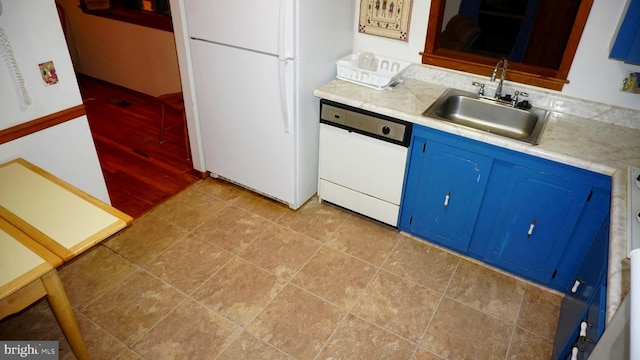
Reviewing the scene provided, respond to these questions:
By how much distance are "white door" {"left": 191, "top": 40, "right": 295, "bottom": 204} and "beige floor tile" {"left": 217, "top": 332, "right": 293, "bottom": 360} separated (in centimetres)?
110

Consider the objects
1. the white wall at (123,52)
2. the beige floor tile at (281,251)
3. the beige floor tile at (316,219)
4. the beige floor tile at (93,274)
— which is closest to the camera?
the beige floor tile at (93,274)

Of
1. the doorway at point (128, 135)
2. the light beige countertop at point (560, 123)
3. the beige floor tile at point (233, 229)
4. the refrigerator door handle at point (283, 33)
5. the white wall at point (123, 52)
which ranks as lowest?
the beige floor tile at point (233, 229)

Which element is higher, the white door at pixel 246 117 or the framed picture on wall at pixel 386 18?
the framed picture on wall at pixel 386 18

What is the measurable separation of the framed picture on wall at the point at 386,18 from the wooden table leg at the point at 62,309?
2.31m

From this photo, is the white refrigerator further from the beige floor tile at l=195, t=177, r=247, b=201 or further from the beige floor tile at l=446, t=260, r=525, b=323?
the beige floor tile at l=446, t=260, r=525, b=323

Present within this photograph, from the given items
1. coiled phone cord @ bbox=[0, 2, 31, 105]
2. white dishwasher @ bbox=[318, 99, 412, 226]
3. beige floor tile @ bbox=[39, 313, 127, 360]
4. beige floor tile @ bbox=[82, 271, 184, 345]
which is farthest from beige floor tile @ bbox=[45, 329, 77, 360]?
white dishwasher @ bbox=[318, 99, 412, 226]

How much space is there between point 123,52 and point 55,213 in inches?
134

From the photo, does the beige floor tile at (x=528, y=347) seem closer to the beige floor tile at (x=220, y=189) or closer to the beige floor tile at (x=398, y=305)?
the beige floor tile at (x=398, y=305)

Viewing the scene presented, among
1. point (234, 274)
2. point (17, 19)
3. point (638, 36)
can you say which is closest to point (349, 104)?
point (234, 274)

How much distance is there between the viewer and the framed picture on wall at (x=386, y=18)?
2.67m

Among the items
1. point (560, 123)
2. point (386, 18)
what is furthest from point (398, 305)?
point (386, 18)

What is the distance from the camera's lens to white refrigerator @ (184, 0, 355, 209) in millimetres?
2396

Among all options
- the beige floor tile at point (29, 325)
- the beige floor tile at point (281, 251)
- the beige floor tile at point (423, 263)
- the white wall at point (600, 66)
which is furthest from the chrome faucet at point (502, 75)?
the beige floor tile at point (29, 325)

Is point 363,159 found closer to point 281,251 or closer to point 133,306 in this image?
point 281,251
